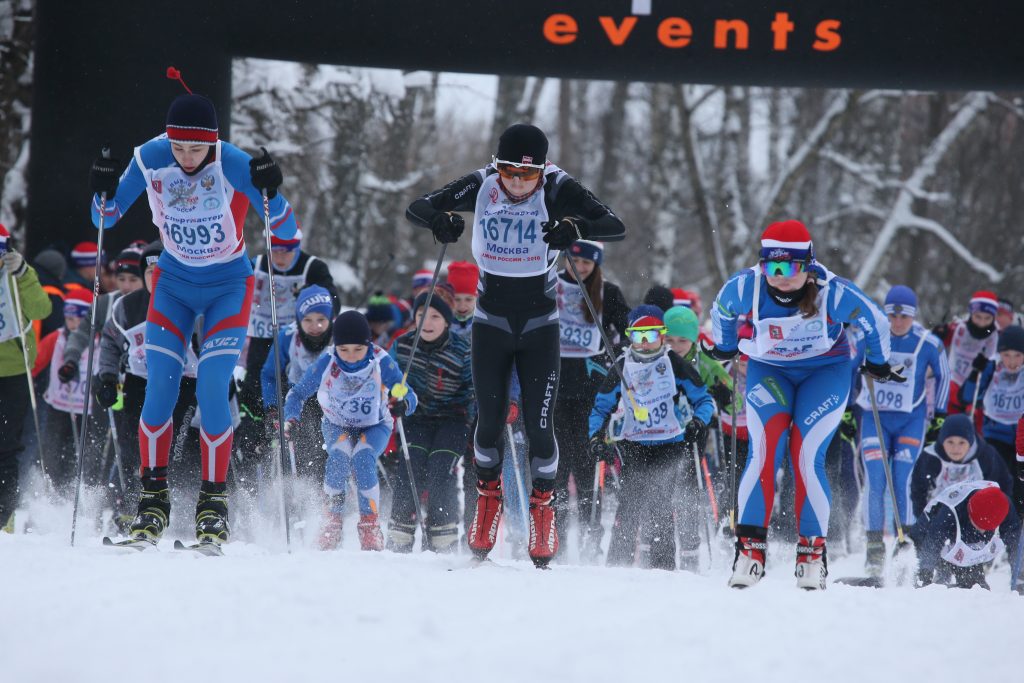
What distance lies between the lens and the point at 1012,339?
348 inches

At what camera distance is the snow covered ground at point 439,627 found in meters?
3.79

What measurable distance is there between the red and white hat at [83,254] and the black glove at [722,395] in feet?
16.9

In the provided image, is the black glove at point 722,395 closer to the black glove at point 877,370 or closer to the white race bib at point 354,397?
the white race bib at point 354,397

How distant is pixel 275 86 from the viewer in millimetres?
15281

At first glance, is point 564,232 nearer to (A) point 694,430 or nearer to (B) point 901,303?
(A) point 694,430

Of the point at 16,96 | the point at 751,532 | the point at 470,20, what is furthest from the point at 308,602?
the point at 16,96

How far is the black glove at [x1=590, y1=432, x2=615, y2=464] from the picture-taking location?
289 inches

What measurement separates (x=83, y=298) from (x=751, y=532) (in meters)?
5.86

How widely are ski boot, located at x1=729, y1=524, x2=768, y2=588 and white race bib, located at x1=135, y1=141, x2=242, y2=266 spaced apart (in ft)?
8.65

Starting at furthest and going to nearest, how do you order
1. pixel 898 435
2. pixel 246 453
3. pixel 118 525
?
pixel 898 435 < pixel 246 453 < pixel 118 525

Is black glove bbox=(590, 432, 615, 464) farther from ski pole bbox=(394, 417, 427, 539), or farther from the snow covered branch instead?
the snow covered branch

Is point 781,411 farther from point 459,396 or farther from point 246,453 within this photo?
point 246,453

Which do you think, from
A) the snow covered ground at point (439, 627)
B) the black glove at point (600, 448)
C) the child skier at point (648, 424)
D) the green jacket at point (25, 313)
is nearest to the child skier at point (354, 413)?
the black glove at point (600, 448)

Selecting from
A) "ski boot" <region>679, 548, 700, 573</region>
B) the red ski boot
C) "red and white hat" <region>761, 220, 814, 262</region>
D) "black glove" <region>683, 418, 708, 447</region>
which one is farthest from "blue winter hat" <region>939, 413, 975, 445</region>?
the red ski boot
